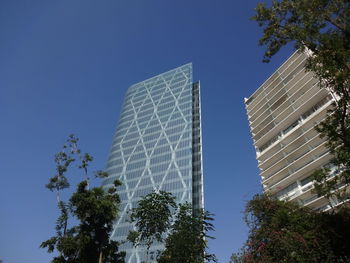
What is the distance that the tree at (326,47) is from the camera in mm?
11586

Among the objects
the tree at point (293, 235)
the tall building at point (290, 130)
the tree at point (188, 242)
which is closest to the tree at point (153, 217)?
the tree at point (188, 242)

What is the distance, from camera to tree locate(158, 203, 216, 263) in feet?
59.3

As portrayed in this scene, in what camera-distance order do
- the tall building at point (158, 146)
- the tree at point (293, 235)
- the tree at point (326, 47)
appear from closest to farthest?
the tree at point (326, 47) → the tree at point (293, 235) → the tall building at point (158, 146)

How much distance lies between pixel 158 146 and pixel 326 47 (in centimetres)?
8501

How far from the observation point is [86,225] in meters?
24.0

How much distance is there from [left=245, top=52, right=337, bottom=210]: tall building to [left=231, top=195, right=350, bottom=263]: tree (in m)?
18.2

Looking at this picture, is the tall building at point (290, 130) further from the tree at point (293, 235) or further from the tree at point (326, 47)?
Result: the tree at point (326, 47)

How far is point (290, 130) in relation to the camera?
2003 inches

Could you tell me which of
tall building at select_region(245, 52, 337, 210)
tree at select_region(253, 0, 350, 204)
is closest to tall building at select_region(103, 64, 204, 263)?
tall building at select_region(245, 52, 337, 210)

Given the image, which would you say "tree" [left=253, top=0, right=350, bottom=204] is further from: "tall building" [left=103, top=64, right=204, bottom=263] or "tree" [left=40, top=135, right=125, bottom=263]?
"tall building" [left=103, top=64, right=204, bottom=263]

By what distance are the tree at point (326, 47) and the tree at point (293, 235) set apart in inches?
203

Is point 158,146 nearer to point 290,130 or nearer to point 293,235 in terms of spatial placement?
point 290,130

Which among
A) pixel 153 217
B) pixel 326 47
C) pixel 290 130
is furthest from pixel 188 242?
pixel 290 130

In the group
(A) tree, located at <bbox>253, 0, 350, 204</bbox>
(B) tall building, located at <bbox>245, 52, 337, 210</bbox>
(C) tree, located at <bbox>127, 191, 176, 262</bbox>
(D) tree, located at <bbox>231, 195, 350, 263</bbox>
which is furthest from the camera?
(B) tall building, located at <bbox>245, 52, 337, 210</bbox>
